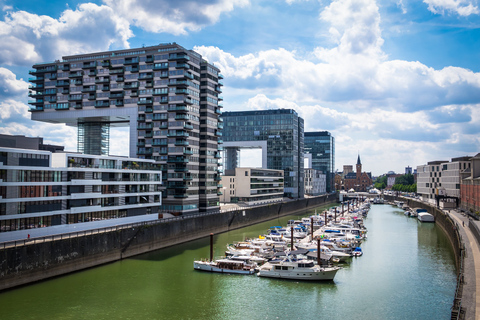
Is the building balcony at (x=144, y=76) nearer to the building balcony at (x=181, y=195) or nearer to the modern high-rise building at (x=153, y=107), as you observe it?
the modern high-rise building at (x=153, y=107)

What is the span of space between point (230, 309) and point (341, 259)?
3372cm

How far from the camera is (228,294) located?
52.7 metres

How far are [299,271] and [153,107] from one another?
226ft

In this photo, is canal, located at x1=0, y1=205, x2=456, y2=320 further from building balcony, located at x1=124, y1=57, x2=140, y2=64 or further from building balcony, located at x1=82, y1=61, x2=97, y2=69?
building balcony, located at x1=82, y1=61, x2=97, y2=69

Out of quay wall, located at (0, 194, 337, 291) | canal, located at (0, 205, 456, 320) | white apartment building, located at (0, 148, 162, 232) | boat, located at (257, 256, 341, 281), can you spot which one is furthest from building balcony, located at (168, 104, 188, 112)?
boat, located at (257, 256, 341, 281)

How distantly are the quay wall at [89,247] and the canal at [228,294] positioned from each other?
1749 millimetres

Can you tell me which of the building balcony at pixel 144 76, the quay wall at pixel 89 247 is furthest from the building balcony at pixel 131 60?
the quay wall at pixel 89 247

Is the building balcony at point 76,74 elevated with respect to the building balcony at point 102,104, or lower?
elevated

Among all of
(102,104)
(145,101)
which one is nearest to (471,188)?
(145,101)

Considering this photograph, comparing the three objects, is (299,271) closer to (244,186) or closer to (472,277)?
(472,277)

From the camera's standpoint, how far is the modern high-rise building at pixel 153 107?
10900cm

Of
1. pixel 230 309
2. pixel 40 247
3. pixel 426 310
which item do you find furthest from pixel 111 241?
pixel 426 310

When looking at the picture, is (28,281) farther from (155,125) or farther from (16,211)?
(155,125)

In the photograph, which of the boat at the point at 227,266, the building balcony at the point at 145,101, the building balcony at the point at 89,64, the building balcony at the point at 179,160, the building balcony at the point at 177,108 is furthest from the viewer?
the building balcony at the point at 89,64
